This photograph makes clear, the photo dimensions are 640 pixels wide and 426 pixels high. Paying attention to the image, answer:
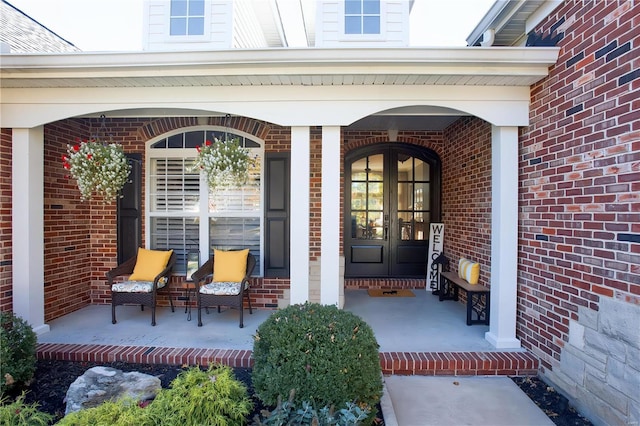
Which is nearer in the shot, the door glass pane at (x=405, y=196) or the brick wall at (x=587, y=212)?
the brick wall at (x=587, y=212)

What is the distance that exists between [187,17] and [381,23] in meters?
2.53

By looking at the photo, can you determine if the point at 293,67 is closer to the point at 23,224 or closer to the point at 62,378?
the point at 23,224

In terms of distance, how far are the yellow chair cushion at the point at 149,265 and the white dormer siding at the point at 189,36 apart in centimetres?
273

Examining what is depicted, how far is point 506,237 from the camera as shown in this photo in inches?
130

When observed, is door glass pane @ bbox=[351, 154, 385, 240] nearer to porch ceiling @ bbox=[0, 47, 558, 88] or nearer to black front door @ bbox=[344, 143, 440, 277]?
black front door @ bbox=[344, 143, 440, 277]

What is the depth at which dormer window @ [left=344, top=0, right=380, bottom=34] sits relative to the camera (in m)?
4.12

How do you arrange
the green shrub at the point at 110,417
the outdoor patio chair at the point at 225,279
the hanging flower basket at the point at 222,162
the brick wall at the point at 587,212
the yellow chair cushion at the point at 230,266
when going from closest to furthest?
1. the green shrub at the point at 110,417
2. the brick wall at the point at 587,212
3. the hanging flower basket at the point at 222,162
4. the outdoor patio chair at the point at 225,279
5. the yellow chair cushion at the point at 230,266

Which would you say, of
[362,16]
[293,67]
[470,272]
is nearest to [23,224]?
[293,67]

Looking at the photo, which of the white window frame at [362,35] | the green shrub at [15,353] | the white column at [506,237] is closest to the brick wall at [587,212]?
the white column at [506,237]

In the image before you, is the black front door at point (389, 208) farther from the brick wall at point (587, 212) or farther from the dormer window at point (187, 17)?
the dormer window at point (187, 17)

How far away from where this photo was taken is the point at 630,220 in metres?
2.21

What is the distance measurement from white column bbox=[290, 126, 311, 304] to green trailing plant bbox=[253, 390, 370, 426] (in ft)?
4.56

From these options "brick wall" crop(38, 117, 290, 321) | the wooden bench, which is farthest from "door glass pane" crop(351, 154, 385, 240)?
"brick wall" crop(38, 117, 290, 321)

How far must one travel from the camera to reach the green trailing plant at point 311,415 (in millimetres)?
1878
